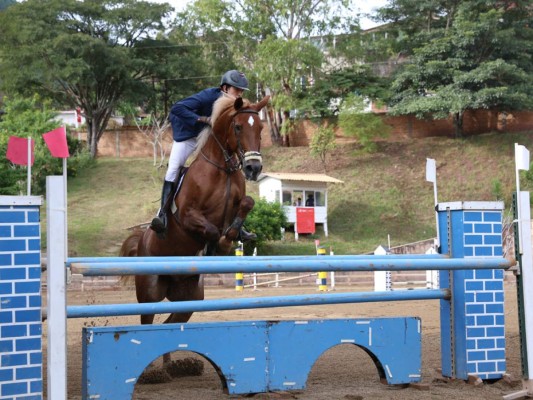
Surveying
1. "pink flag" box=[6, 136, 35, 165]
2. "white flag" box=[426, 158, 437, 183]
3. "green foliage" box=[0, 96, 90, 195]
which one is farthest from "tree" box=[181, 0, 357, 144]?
"pink flag" box=[6, 136, 35, 165]

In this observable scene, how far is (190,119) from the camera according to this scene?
5.48m

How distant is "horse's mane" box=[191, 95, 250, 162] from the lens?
17.6 feet

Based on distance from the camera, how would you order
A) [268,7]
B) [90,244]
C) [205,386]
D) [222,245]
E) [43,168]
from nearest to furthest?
[205,386] → [222,245] → [90,244] → [43,168] → [268,7]

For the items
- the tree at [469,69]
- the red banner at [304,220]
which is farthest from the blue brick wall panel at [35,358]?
the tree at [469,69]

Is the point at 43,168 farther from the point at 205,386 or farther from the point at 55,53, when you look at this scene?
the point at 205,386

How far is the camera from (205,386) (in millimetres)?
4422

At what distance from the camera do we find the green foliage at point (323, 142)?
106 feet

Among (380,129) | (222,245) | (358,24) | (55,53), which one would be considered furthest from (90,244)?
(222,245)

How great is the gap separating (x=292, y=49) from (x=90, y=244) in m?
13.1

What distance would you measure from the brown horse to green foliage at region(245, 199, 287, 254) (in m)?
18.6

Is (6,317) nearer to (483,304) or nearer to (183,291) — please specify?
(183,291)

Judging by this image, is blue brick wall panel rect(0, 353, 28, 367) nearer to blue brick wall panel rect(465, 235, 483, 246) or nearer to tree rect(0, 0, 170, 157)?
blue brick wall panel rect(465, 235, 483, 246)

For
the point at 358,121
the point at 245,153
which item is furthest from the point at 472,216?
the point at 358,121

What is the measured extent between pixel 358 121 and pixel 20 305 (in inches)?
1186
